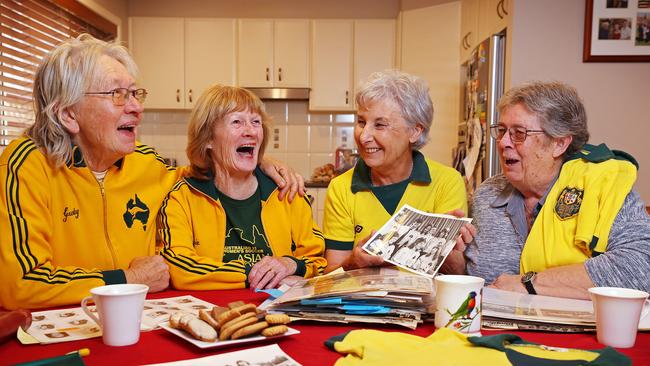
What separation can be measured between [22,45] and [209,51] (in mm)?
1731

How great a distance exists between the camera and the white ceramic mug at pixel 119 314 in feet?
3.01

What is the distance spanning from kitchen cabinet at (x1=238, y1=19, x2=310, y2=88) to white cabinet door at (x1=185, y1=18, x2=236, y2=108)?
0.33 ft

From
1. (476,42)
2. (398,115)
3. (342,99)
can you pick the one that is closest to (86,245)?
(398,115)

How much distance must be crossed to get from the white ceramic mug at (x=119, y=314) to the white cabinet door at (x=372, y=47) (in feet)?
13.5

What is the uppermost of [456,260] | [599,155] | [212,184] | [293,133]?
[293,133]

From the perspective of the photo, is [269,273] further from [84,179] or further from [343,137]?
[343,137]

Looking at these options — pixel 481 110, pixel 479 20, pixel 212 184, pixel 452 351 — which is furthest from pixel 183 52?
pixel 452 351

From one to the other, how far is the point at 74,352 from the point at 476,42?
11.3 feet

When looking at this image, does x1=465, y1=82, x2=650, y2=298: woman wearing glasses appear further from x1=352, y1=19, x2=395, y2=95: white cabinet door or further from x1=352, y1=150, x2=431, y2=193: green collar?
x1=352, y1=19, x2=395, y2=95: white cabinet door

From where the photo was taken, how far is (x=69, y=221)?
1.53 meters

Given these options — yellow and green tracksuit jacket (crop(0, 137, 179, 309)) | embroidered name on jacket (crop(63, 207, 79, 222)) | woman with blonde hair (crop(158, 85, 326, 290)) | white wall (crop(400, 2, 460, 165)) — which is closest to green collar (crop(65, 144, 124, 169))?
yellow and green tracksuit jacket (crop(0, 137, 179, 309))

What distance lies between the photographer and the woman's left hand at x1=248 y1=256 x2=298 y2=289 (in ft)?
4.78

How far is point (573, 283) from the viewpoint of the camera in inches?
52.5

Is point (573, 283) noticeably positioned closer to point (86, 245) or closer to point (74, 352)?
point (74, 352)
